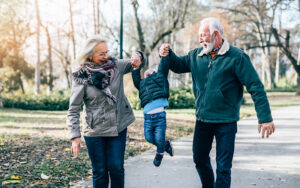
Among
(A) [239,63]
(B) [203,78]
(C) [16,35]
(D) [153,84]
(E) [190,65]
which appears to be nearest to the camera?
(A) [239,63]

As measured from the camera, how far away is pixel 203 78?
11.4ft

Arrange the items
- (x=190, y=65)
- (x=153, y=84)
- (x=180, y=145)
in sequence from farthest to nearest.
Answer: (x=180, y=145)
(x=153, y=84)
(x=190, y=65)

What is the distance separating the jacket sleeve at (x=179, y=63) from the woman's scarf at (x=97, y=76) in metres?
0.76

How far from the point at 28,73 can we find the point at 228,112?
30.7 meters

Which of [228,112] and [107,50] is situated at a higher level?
[107,50]

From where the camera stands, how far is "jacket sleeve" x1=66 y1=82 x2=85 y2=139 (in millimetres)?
3307

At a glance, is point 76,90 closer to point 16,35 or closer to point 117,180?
point 117,180

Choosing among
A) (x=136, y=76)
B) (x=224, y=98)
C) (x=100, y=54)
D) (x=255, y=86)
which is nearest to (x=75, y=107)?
(x=100, y=54)

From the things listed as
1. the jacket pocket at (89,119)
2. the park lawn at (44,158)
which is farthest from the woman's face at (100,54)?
the park lawn at (44,158)

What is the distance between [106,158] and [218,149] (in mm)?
1181

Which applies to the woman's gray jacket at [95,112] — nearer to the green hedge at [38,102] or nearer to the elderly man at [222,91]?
the elderly man at [222,91]

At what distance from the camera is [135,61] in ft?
11.6

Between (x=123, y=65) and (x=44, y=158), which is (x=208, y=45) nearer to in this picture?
(x=123, y=65)

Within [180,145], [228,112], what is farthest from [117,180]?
[180,145]
